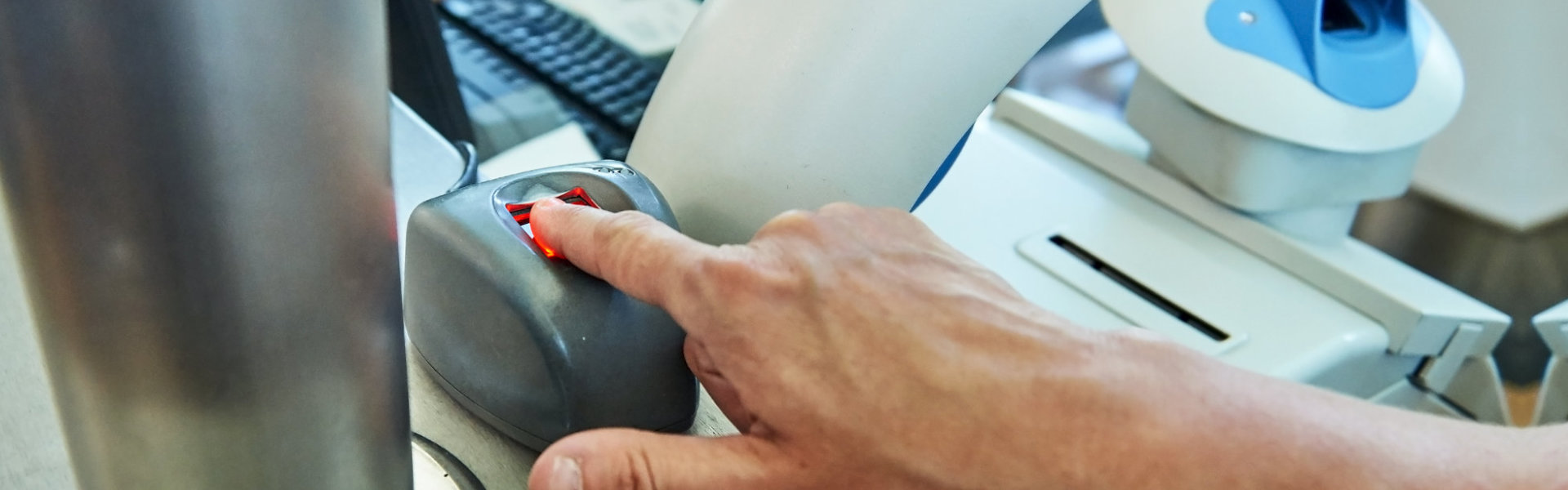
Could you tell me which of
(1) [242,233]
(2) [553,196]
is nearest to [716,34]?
(2) [553,196]

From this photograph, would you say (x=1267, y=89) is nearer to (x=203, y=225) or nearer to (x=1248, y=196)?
(x=1248, y=196)

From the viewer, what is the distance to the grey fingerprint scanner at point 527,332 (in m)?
0.29

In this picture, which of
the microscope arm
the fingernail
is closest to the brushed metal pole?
the fingernail

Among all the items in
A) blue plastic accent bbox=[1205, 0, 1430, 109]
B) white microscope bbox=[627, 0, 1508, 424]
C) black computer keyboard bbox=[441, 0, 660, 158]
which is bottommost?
black computer keyboard bbox=[441, 0, 660, 158]

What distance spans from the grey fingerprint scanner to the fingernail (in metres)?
0.03

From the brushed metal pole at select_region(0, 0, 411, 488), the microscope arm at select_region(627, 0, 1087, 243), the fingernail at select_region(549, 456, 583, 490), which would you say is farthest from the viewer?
the microscope arm at select_region(627, 0, 1087, 243)

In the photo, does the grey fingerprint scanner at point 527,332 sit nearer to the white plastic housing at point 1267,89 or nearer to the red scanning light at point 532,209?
the red scanning light at point 532,209

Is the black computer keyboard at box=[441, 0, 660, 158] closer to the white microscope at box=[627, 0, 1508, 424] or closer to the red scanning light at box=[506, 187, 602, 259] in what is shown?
the white microscope at box=[627, 0, 1508, 424]

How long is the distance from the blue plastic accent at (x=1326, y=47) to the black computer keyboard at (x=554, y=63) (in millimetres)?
458

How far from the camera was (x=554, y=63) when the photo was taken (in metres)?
0.96

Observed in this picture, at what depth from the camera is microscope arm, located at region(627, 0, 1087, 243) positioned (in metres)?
0.37

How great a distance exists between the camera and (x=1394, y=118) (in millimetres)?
560

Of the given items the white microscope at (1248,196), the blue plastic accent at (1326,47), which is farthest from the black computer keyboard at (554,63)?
the blue plastic accent at (1326,47)

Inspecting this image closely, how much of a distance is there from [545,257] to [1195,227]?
16.5 inches
